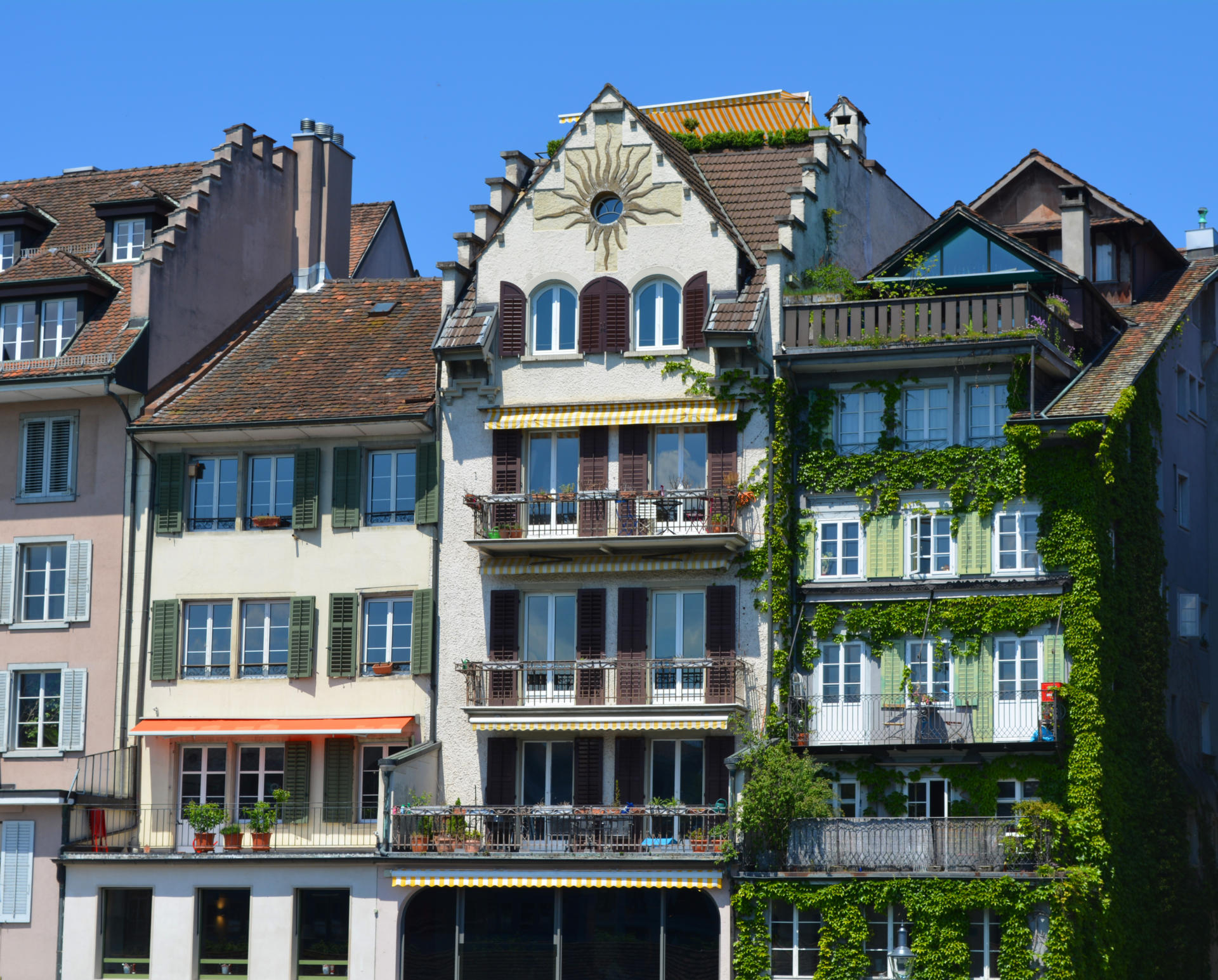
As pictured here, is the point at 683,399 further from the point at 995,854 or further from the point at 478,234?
the point at 995,854

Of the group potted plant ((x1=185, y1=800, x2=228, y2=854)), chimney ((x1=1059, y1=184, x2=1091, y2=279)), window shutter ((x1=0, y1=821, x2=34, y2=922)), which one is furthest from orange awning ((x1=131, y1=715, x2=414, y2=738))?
chimney ((x1=1059, y1=184, x2=1091, y2=279))

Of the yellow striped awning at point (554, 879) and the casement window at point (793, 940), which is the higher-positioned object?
the yellow striped awning at point (554, 879)

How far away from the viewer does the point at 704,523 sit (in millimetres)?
50344

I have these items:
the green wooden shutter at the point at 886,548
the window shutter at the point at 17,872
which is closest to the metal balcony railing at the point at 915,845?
→ the green wooden shutter at the point at 886,548

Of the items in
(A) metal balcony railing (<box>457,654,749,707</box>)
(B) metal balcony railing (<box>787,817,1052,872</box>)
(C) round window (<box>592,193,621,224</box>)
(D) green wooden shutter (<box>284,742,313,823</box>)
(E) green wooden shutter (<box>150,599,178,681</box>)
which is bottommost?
(B) metal balcony railing (<box>787,817,1052,872</box>)

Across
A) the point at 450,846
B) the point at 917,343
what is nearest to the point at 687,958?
the point at 450,846

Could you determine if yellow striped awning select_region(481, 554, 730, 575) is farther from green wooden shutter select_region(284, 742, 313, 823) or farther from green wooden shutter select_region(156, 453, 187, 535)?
green wooden shutter select_region(156, 453, 187, 535)

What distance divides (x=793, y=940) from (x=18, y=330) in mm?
25270

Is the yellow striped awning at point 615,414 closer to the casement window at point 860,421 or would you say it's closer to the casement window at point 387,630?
the casement window at point 860,421

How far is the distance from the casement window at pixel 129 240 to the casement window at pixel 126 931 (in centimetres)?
1700

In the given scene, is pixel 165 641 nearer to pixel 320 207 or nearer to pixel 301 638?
pixel 301 638

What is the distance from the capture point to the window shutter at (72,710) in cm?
5347

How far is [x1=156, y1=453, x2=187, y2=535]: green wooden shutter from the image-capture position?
53.9 metres

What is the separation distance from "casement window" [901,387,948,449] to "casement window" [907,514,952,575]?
168 centimetres
